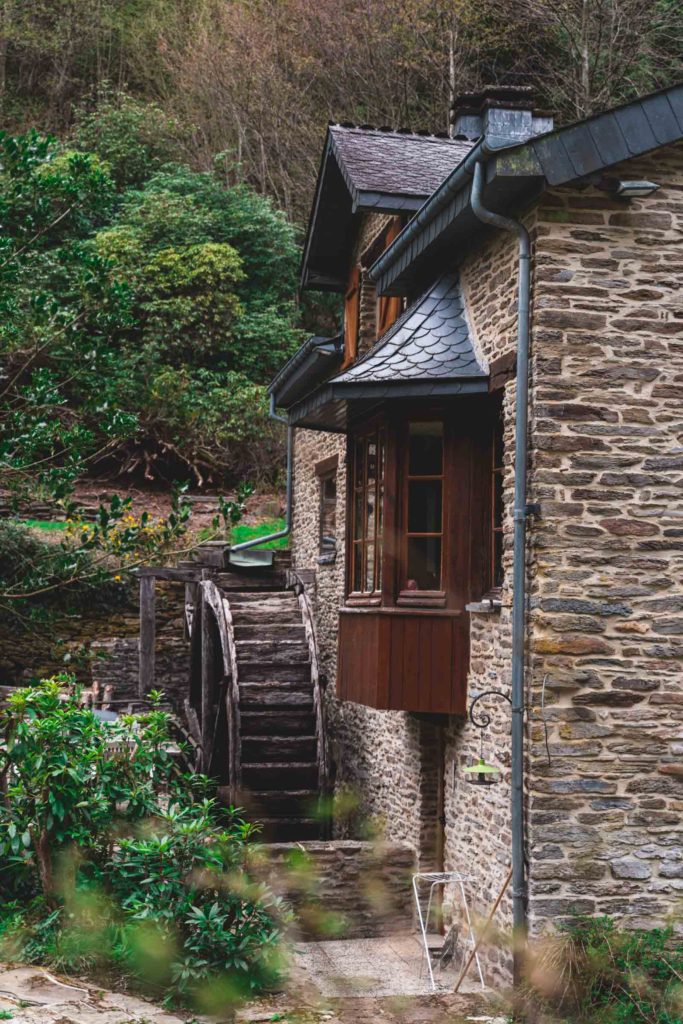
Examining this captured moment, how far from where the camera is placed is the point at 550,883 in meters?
6.54

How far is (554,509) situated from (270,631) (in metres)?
6.16

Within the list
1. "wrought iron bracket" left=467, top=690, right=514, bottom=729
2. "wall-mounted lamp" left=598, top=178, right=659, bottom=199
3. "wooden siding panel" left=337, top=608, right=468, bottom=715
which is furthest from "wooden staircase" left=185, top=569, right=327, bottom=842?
"wall-mounted lamp" left=598, top=178, right=659, bottom=199

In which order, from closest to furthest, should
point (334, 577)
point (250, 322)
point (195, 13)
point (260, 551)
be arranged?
point (334, 577), point (260, 551), point (250, 322), point (195, 13)

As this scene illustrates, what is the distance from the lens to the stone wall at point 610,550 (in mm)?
6633

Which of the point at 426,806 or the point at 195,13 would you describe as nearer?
the point at 426,806

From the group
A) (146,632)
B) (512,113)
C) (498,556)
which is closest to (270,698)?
(146,632)

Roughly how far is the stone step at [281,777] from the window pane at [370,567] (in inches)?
130

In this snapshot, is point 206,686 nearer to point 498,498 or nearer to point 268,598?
point 268,598

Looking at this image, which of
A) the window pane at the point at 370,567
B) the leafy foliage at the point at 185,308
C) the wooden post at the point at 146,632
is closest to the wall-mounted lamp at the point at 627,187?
the window pane at the point at 370,567

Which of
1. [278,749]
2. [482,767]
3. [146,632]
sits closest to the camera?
[482,767]

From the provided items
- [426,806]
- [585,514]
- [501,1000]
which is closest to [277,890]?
[426,806]

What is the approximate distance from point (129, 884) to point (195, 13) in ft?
82.1

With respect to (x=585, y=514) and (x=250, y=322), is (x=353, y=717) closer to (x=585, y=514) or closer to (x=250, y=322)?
(x=585, y=514)

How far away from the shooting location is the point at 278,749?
11531 mm
